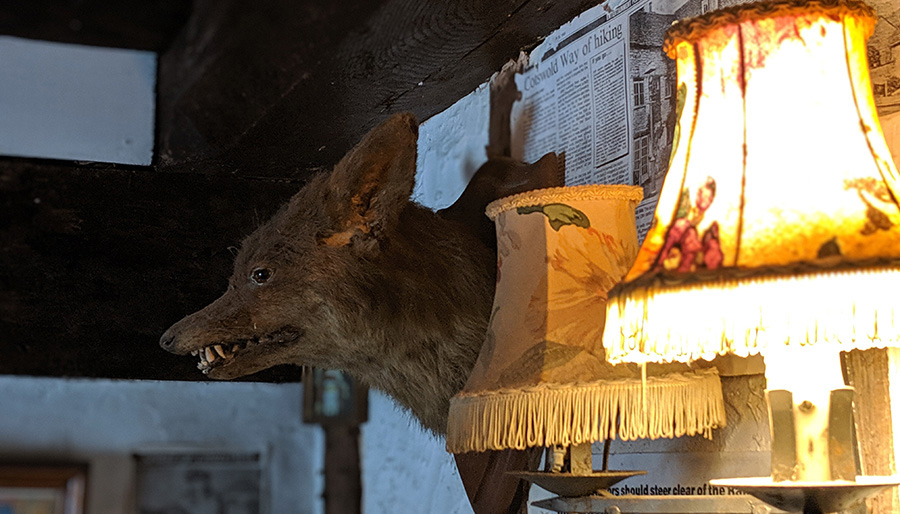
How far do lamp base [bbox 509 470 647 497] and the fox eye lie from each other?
0.43 meters

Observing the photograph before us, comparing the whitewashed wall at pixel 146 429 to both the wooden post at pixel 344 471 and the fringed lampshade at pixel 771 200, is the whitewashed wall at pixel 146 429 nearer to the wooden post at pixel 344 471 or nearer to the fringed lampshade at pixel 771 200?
the wooden post at pixel 344 471

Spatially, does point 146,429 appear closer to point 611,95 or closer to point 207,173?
point 207,173

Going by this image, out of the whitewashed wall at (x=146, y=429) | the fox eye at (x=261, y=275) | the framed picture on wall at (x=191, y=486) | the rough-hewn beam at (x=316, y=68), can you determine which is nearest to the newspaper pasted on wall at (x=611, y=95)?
the rough-hewn beam at (x=316, y=68)

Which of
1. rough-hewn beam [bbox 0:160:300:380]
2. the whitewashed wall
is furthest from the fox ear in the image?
the whitewashed wall

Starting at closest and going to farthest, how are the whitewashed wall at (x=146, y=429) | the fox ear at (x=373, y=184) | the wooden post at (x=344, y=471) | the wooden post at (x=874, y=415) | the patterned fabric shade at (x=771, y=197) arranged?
the patterned fabric shade at (x=771, y=197)
the wooden post at (x=874, y=415)
the fox ear at (x=373, y=184)
the wooden post at (x=344, y=471)
the whitewashed wall at (x=146, y=429)

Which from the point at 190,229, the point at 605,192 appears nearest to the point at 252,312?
the point at 190,229

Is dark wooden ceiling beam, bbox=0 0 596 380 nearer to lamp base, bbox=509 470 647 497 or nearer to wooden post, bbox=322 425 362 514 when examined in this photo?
lamp base, bbox=509 470 647 497

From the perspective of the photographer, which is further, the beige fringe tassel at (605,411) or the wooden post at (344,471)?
the wooden post at (344,471)

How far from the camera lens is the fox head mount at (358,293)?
3.71 ft

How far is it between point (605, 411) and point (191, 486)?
255 centimetres

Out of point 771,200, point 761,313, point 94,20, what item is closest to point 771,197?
point 771,200

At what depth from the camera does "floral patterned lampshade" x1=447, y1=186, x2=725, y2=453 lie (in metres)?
0.82

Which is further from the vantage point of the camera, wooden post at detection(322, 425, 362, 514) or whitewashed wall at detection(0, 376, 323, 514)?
whitewashed wall at detection(0, 376, 323, 514)

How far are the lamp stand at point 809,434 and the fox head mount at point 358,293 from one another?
48 centimetres
